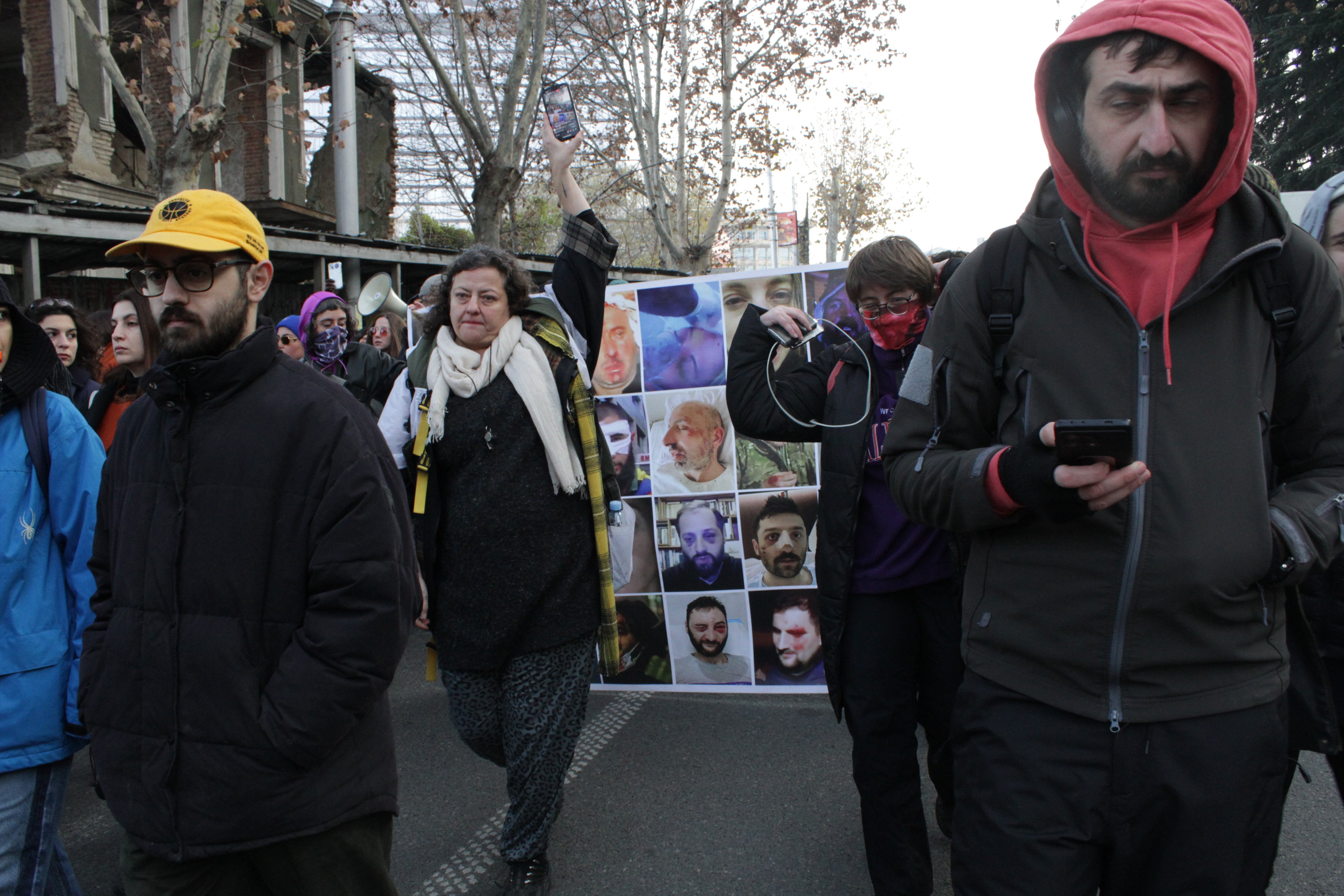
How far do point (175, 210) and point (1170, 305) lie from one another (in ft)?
6.44

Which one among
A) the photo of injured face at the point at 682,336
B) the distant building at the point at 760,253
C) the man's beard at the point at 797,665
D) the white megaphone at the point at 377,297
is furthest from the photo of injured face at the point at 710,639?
the distant building at the point at 760,253

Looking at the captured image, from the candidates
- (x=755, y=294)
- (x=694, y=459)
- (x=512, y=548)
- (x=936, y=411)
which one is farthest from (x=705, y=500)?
(x=936, y=411)

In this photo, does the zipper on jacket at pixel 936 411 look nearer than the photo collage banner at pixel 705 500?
Yes

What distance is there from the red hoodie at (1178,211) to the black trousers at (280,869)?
1.46m

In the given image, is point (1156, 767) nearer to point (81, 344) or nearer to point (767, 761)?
point (767, 761)

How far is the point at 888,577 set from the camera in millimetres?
2643

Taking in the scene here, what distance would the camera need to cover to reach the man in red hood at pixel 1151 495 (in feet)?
5.01

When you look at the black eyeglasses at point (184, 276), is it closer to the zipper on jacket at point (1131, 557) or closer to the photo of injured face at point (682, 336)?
the zipper on jacket at point (1131, 557)

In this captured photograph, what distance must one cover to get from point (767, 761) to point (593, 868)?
40.9 inches

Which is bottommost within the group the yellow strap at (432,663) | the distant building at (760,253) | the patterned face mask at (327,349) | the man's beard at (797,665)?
the man's beard at (797,665)

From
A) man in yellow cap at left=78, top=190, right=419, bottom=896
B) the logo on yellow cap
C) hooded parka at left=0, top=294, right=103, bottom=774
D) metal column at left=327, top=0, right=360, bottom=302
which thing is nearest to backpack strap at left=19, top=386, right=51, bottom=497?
hooded parka at left=0, top=294, right=103, bottom=774

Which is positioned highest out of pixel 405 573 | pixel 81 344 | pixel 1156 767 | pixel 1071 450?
pixel 81 344

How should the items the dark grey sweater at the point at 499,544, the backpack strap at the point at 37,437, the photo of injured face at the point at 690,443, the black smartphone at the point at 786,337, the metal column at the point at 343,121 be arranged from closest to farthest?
the backpack strap at the point at 37,437, the dark grey sweater at the point at 499,544, the black smartphone at the point at 786,337, the photo of injured face at the point at 690,443, the metal column at the point at 343,121

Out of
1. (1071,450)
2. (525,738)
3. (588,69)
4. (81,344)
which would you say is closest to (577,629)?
(525,738)
